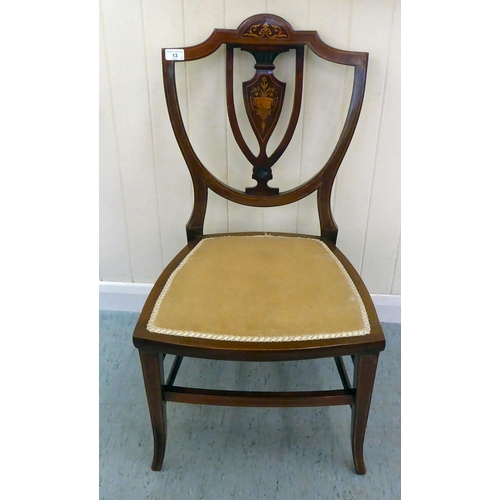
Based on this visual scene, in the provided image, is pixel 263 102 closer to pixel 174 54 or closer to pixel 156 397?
pixel 174 54

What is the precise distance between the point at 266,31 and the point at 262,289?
63cm

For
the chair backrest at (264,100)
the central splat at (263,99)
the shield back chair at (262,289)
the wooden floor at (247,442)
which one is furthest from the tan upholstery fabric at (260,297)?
the wooden floor at (247,442)

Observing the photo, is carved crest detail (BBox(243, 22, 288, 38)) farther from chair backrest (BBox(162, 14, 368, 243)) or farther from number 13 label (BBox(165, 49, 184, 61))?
number 13 label (BBox(165, 49, 184, 61))

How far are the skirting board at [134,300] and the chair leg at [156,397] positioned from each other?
0.61 metres

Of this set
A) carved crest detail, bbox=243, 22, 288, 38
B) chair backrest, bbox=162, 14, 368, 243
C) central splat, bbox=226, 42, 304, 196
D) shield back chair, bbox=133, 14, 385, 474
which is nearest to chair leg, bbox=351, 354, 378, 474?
shield back chair, bbox=133, 14, 385, 474

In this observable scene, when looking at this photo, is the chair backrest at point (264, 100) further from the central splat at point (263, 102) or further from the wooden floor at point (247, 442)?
the wooden floor at point (247, 442)

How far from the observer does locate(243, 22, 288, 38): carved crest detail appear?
1.13 m

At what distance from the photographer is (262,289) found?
102 centimetres

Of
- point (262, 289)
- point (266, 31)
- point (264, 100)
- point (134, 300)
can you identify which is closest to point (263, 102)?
point (264, 100)

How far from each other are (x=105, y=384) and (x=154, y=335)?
0.56 metres

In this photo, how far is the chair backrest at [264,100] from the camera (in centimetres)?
113
